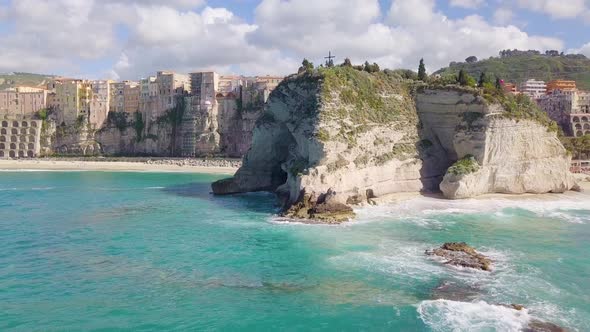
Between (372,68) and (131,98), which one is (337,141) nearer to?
(372,68)

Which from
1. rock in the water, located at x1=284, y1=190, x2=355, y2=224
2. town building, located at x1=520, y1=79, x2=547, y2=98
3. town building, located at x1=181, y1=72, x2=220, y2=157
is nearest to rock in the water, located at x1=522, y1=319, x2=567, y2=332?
rock in the water, located at x1=284, y1=190, x2=355, y2=224

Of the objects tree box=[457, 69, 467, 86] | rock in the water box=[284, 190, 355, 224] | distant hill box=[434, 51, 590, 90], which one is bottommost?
rock in the water box=[284, 190, 355, 224]

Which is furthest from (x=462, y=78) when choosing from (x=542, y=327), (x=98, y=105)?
(x=98, y=105)

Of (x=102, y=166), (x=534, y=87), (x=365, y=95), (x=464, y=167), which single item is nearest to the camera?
(x=464, y=167)

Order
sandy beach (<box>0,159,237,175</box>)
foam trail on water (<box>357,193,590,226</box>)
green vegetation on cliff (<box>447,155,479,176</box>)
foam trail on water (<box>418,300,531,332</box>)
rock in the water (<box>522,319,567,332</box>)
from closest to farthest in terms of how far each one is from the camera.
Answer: rock in the water (<box>522,319,567,332</box>) → foam trail on water (<box>418,300,531,332</box>) → foam trail on water (<box>357,193,590,226</box>) → green vegetation on cliff (<box>447,155,479,176</box>) → sandy beach (<box>0,159,237,175</box>)

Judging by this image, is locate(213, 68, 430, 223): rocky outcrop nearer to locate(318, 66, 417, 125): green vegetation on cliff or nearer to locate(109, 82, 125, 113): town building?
locate(318, 66, 417, 125): green vegetation on cliff

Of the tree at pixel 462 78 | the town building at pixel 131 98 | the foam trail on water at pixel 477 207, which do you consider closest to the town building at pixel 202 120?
the town building at pixel 131 98

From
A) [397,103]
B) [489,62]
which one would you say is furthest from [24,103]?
[489,62]
